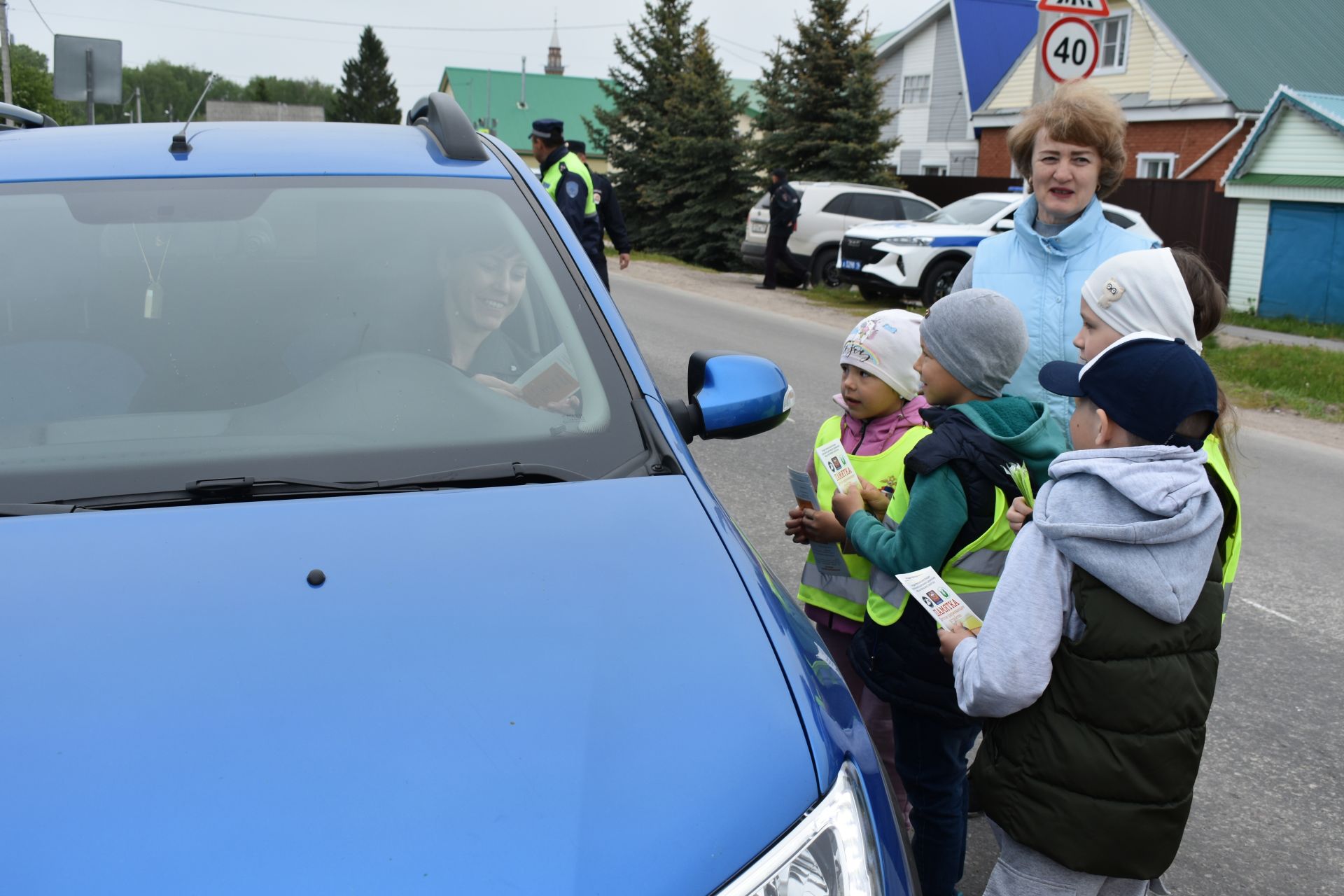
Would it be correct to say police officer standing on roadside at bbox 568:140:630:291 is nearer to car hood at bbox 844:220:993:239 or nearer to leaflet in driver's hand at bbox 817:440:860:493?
car hood at bbox 844:220:993:239

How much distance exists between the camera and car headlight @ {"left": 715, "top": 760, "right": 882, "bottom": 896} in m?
1.54

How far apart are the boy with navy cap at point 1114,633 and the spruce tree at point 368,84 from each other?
300 ft

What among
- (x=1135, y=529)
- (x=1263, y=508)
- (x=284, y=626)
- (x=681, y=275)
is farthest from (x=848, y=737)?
(x=681, y=275)

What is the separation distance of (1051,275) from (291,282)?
191cm

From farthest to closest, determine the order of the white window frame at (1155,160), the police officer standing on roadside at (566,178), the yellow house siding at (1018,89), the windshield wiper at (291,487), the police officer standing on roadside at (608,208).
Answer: the yellow house siding at (1018,89), the white window frame at (1155,160), the police officer standing on roadside at (608,208), the police officer standing on roadside at (566,178), the windshield wiper at (291,487)

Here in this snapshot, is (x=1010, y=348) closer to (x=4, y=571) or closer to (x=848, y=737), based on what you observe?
(x=848, y=737)

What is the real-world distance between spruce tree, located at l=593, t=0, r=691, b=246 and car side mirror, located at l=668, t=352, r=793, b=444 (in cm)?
3555

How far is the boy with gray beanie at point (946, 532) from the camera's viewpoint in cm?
260

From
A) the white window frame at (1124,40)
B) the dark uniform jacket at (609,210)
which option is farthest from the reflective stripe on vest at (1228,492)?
the white window frame at (1124,40)

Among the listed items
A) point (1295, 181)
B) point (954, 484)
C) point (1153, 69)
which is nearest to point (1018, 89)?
point (1153, 69)

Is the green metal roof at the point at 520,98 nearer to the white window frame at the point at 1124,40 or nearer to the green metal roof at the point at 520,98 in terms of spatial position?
the green metal roof at the point at 520,98

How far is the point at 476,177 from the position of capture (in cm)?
303

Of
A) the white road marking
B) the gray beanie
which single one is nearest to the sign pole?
the white road marking

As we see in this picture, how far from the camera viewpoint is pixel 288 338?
8.63 feet
